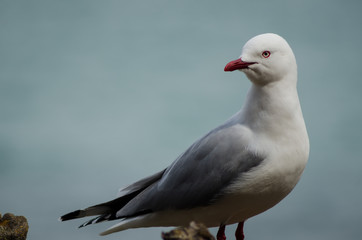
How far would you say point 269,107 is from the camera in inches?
188

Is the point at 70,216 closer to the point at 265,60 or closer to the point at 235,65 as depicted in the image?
the point at 235,65

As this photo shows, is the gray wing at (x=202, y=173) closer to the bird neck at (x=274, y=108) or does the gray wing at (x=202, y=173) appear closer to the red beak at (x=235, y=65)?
the bird neck at (x=274, y=108)

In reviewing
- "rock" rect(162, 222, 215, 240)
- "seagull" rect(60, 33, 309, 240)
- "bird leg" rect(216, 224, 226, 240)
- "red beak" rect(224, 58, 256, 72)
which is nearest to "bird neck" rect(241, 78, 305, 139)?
"seagull" rect(60, 33, 309, 240)

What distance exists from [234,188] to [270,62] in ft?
3.70

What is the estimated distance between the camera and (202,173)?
484cm

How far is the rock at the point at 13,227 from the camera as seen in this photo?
17.3 feet

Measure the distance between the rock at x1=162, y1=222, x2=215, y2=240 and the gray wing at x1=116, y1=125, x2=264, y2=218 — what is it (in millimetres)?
737

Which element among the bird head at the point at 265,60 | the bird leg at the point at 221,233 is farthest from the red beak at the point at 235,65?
the bird leg at the point at 221,233

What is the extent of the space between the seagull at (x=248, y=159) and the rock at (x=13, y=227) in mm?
1082

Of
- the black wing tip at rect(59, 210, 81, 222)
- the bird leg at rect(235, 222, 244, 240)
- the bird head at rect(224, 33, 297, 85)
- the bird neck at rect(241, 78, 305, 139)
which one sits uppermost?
the bird head at rect(224, 33, 297, 85)

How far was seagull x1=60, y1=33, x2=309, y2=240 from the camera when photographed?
464 cm

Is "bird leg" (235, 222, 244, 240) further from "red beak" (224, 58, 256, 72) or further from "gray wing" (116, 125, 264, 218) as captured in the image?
"red beak" (224, 58, 256, 72)

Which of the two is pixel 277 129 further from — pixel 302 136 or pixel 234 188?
pixel 234 188

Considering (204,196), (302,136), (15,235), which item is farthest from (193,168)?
(15,235)
